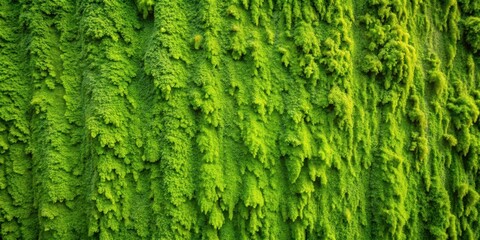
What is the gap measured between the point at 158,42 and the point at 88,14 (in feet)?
1.53

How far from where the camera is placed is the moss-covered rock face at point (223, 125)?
79.4 inches

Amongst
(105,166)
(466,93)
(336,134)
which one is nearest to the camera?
(105,166)

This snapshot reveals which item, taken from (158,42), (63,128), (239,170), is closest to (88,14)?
(158,42)

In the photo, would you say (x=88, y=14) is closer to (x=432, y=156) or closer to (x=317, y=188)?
(x=317, y=188)

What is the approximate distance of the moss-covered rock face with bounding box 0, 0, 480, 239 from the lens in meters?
2.02

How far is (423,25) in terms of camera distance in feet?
7.57

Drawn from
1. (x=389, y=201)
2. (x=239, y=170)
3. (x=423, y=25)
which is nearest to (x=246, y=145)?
(x=239, y=170)

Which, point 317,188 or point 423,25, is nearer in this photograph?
point 317,188

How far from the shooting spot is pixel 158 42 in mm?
2047

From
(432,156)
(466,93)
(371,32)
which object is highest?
(371,32)

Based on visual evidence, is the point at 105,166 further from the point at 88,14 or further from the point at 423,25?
the point at 423,25

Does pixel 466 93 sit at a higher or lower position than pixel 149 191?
higher

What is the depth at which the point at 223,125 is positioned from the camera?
207 cm

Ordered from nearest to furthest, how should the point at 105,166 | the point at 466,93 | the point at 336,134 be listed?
1. the point at 105,166
2. the point at 336,134
3. the point at 466,93
